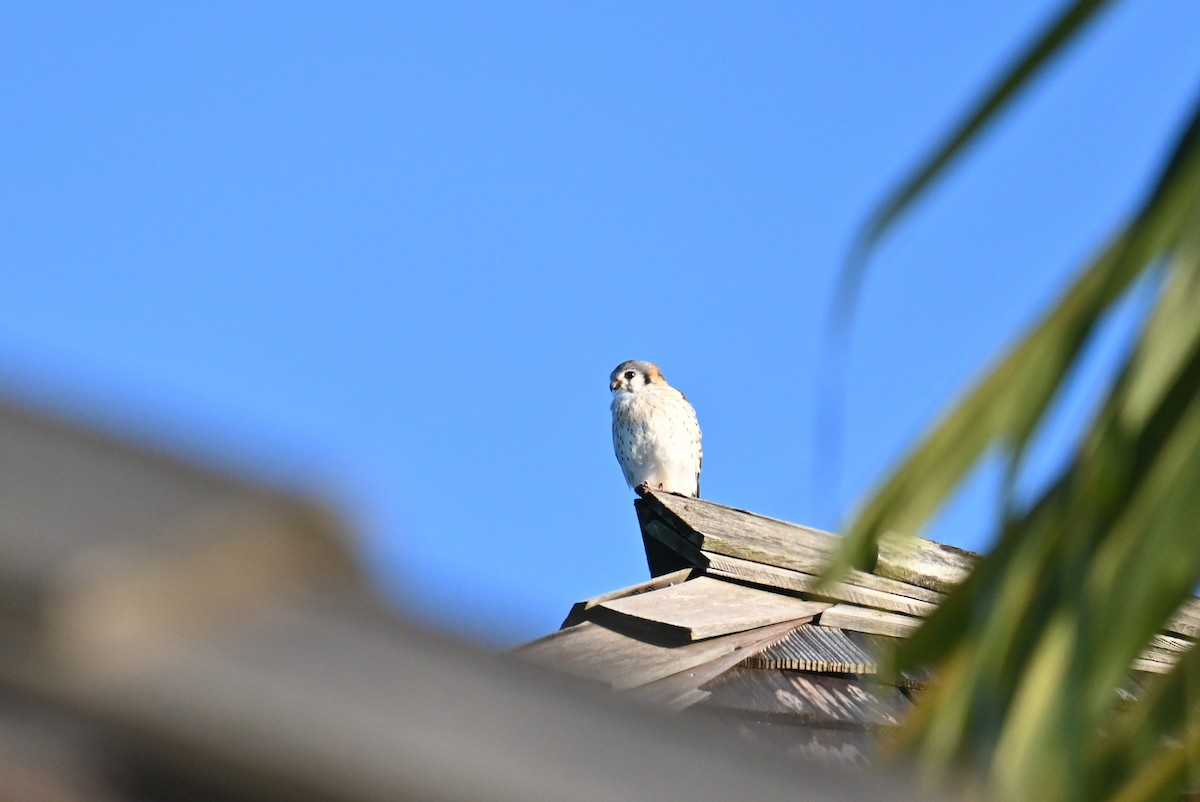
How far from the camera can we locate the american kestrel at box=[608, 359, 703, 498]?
39.1ft

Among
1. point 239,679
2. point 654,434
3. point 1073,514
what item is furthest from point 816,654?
point 654,434

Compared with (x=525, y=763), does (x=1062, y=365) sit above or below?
above

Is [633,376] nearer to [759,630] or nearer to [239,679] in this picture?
[759,630]

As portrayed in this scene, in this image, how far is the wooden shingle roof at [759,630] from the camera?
3123mm

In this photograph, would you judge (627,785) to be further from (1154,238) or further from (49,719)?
(1154,238)

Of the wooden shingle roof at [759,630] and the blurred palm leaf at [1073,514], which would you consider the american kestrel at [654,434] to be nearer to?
the wooden shingle roof at [759,630]

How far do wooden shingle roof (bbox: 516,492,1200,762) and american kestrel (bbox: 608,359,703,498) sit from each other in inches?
293

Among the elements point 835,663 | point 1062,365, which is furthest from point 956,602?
point 835,663

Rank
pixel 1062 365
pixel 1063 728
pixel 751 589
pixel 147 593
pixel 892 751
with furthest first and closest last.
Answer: pixel 751 589
pixel 892 751
pixel 1062 365
pixel 1063 728
pixel 147 593

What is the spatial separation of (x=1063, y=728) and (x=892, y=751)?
0.25 meters

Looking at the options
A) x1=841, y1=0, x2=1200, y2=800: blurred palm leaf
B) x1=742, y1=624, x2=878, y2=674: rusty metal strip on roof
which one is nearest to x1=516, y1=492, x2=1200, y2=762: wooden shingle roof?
x1=742, y1=624, x2=878, y2=674: rusty metal strip on roof

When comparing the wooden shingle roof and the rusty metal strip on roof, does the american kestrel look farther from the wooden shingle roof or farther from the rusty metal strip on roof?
the rusty metal strip on roof

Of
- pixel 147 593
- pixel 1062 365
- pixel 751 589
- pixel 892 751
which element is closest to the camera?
pixel 147 593

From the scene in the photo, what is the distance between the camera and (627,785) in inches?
32.3
